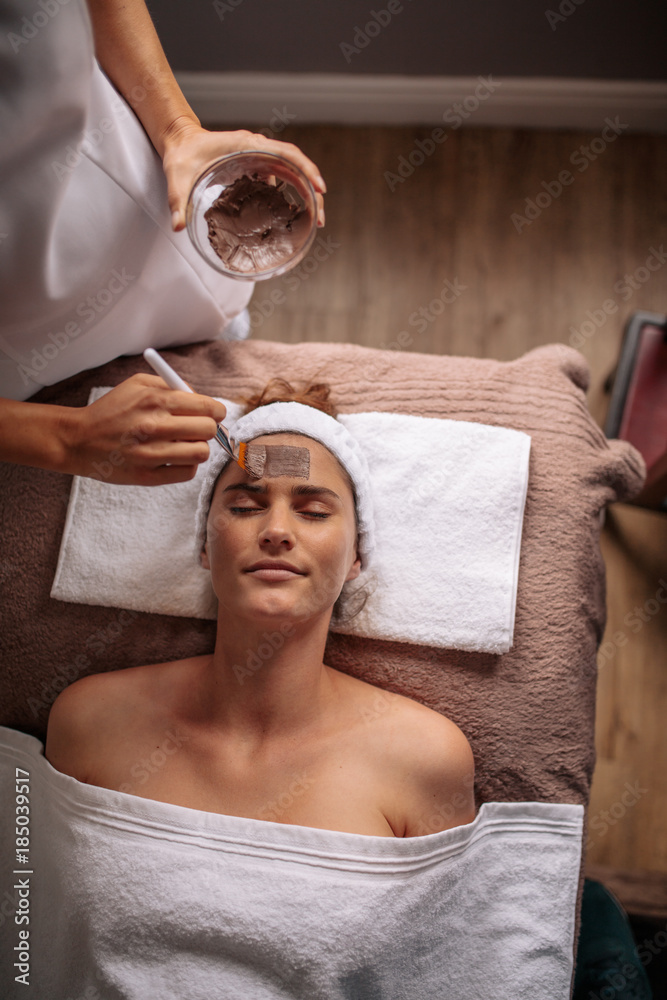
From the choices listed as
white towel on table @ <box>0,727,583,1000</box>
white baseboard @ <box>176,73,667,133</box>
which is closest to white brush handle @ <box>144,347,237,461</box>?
white towel on table @ <box>0,727,583,1000</box>

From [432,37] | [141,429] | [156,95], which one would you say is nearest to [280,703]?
[141,429]

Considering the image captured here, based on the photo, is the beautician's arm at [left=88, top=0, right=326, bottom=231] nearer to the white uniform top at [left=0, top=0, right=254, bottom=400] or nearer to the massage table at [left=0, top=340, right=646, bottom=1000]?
the white uniform top at [left=0, top=0, right=254, bottom=400]

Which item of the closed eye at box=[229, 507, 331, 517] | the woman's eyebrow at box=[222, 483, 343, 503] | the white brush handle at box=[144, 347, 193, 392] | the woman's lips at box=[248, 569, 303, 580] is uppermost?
the white brush handle at box=[144, 347, 193, 392]

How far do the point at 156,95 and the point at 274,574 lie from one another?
0.75 meters

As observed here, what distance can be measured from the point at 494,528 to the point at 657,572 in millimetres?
808

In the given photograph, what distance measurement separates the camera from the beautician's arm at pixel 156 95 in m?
0.92

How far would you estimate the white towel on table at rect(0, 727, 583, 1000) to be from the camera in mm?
1021

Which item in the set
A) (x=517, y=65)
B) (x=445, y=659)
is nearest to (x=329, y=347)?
(x=445, y=659)

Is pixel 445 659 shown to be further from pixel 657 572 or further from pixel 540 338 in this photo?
pixel 540 338

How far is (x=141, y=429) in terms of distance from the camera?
92 cm

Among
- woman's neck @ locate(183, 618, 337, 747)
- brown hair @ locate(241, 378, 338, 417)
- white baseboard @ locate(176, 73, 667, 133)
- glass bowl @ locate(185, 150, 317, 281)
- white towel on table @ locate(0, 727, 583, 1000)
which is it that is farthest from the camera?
white baseboard @ locate(176, 73, 667, 133)

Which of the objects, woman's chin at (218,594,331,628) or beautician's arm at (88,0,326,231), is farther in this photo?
woman's chin at (218,594,331,628)

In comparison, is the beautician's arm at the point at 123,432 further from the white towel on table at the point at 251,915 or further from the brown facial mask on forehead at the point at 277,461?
the white towel on table at the point at 251,915

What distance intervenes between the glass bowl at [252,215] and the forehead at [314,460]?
0.31 metres
